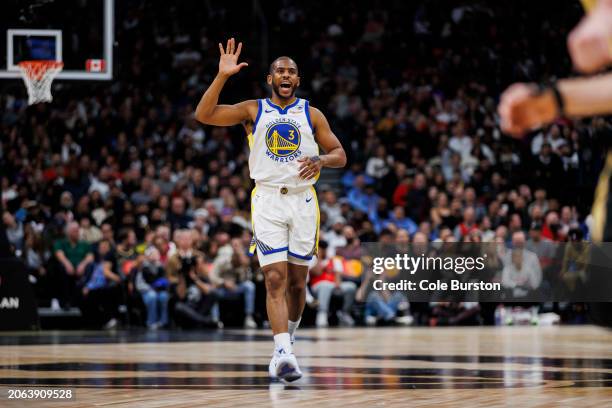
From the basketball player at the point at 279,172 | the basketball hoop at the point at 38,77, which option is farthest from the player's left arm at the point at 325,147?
the basketball hoop at the point at 38,77

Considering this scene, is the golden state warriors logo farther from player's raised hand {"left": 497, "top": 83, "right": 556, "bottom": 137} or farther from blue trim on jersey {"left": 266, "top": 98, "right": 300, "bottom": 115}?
player's raised hand {"left": 497, "top": 83, "right": 556, "bottom": 137}

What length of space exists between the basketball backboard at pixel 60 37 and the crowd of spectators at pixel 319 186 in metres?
3.42

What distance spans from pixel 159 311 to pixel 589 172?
733 centimetres

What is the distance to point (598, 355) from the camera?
9734 mm

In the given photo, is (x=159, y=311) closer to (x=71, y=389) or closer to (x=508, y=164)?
(x=508, y=164)

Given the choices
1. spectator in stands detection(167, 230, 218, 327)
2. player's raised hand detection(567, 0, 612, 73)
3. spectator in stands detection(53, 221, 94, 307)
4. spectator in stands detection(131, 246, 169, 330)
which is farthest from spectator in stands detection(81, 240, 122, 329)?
player's raised hand detection(567, 0, 612, 73)

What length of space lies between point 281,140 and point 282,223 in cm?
58

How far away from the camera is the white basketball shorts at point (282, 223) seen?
23.9ft

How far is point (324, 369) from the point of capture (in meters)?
8.11

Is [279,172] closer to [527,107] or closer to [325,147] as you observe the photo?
[325,147]

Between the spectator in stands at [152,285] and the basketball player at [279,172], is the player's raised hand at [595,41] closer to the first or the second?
the basketball player at [279,172]

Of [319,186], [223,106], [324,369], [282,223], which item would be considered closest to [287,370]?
[282,223]

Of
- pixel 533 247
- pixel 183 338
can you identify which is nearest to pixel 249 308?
pixel 183 338

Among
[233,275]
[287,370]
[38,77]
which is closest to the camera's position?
[287,370]
